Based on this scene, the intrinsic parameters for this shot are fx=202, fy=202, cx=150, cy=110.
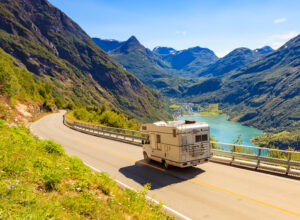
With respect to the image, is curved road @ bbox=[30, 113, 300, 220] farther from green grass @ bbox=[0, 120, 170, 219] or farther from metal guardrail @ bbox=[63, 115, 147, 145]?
metal guardrail @ bbox=[63, 115, 147, 145]

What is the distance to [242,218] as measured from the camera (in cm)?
729

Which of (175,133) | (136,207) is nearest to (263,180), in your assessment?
(175,133)

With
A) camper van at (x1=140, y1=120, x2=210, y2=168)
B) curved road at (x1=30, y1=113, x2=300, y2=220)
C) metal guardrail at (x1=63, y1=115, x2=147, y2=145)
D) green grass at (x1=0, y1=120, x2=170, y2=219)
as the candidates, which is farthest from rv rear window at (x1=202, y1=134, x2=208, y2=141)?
metal guardrail at (x1=63, y1=115, x2=147, y2=145)

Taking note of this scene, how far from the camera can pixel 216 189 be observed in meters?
9.76

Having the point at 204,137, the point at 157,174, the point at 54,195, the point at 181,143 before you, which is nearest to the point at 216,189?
the point at 181,143

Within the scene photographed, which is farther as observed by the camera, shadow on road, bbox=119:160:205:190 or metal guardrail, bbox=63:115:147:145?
metal guardrail, bbox=63:115:147:145

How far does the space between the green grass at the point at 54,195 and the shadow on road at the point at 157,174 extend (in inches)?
112

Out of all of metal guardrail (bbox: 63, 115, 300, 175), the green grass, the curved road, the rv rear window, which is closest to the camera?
the green grass

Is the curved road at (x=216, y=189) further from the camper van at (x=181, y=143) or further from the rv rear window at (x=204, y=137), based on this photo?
the rv rear window at (x=204, y=137)

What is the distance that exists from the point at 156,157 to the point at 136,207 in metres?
6.18

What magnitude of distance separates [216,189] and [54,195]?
23.4 ft

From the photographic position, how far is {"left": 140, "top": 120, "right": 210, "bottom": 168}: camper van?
450 inches

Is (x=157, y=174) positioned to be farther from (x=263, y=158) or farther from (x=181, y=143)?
(x=263, y=158)

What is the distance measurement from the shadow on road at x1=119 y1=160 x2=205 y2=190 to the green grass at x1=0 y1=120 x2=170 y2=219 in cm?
285
